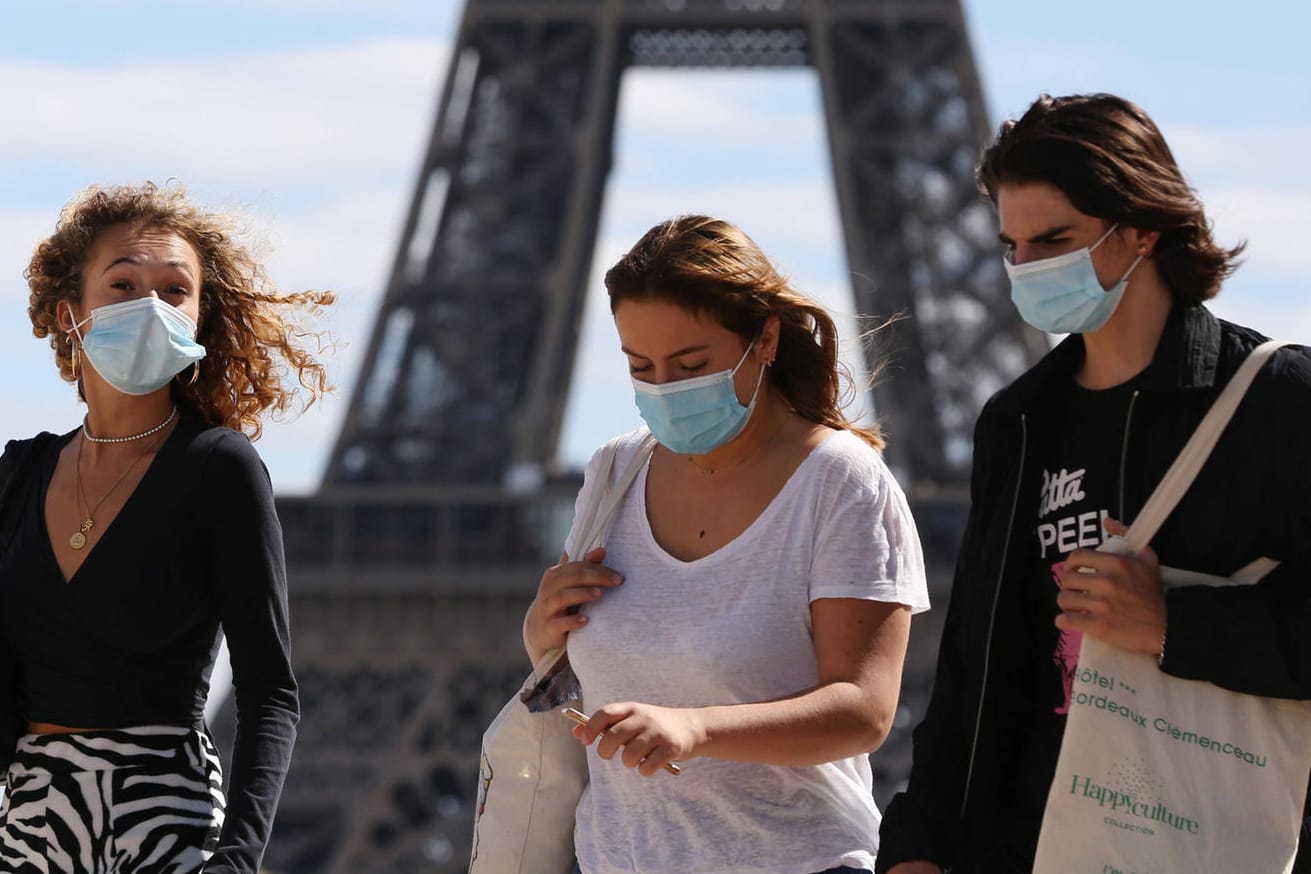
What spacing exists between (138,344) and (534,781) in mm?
1031

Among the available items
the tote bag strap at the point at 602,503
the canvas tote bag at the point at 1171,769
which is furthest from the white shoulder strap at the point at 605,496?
the canvas tote bag at the point at 1171,769

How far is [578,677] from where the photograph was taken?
3725 millimetres

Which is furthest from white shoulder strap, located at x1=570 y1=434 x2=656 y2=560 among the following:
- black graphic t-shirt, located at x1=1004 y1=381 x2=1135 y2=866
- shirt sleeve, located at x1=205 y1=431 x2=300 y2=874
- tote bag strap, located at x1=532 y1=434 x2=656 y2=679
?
black graphic t-shirt, located at x1=1004 y1=381 x2=1135 y2=866

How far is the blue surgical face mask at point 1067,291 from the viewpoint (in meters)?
3.49

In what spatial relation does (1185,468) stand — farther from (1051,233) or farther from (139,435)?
(139,435)

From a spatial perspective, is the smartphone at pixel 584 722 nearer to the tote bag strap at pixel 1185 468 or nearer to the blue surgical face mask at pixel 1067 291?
the tote bag strap at pixel 1185 468

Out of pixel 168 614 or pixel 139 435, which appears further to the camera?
pixel 139 435

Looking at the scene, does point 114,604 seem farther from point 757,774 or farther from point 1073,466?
A: point 1073,466

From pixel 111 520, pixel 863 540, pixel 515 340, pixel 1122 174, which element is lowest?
pixel 863 540

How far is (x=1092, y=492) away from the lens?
358cm

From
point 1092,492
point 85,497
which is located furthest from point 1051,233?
point 85,497

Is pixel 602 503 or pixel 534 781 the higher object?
pixel 602 503

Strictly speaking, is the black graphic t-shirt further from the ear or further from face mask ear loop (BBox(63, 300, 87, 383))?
face mask ear loop (BBox(63, 300, 87, 383))

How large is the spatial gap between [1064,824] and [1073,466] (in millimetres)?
633
